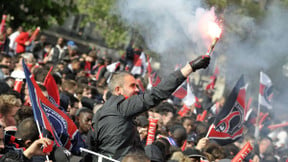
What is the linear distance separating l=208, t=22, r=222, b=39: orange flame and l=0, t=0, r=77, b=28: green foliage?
42.7 feet

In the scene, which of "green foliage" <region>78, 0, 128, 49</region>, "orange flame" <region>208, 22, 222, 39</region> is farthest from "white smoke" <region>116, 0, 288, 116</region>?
"green foliage" <region>78, 0, 128, 49</region>

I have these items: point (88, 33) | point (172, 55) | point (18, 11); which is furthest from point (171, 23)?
point (88, 33)

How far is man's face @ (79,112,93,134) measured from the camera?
632cm

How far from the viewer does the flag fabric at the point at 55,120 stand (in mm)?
4943

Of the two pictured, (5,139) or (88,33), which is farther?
(88,33)

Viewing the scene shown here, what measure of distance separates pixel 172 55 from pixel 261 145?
3.62 meters

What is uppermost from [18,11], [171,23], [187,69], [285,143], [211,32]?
[18,11]

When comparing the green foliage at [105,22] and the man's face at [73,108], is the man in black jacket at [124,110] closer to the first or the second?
the man's face at [73,108]

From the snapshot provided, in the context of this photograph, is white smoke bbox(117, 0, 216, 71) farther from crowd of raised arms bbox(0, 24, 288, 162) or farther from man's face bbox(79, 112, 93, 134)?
man's face bbox(79, 112, 93, 134)

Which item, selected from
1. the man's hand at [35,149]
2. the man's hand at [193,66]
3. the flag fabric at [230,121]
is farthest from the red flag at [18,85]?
the man's hand at [193,66]

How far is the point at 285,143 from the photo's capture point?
15211 mm

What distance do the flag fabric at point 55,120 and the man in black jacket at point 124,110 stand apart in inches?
18.1

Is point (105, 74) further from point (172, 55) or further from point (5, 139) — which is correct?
point (5, 139)

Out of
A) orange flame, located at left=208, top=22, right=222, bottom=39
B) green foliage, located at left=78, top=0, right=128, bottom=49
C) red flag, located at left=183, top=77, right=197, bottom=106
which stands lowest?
red flag, located at left=183, top=77, right=197, bottom=106
